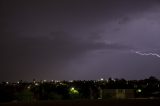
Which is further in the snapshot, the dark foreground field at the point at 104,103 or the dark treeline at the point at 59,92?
the dark treeline at the point at 59,92

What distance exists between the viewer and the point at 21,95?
44.9 m

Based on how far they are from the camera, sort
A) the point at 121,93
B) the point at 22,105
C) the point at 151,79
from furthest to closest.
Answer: the point at 151,79 → the point at 121,93 → the point at 22,105

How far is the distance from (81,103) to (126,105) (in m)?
2.74

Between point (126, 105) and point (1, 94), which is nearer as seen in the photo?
point (126, 105)

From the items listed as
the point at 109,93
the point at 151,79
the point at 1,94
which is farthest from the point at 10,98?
the point at 151,79

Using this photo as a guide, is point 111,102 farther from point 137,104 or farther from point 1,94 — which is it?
point 1,94

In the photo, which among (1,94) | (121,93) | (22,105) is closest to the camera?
(22,105)

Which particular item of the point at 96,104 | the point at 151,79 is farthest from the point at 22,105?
the point at 151,79

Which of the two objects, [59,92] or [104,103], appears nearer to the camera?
[104,103]

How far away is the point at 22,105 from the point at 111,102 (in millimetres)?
5480

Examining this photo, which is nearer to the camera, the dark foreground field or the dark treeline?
the dark foreground field

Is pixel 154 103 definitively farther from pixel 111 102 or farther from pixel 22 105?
pixel 22 105

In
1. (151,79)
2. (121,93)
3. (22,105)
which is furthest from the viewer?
(151,79)

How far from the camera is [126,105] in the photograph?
28.9 meters
